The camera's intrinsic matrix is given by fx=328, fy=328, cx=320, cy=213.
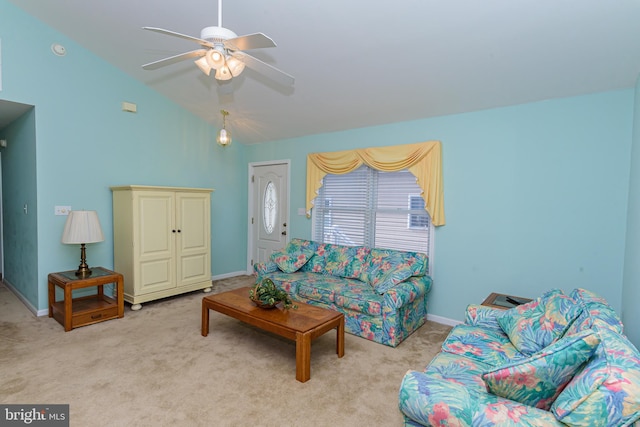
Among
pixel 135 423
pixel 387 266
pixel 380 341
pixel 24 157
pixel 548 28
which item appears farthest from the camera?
pixel 24 157

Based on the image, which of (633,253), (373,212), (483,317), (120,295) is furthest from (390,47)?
(120,295)

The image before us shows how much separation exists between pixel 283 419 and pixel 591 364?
1.67m

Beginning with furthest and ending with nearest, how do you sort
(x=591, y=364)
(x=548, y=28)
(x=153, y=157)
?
(x=153, y=157)
(x=548, y=28)
(x=591, y=364)

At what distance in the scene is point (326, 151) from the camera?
4676mm

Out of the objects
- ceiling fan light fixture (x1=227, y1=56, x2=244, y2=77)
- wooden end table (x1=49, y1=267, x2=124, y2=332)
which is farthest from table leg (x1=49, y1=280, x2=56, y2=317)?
ceiling fan light fixture (x1=227, y1=56, x2=244, y2=77)

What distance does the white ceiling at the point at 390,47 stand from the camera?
231 centimetres

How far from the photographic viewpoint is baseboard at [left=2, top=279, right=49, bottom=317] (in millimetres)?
3744

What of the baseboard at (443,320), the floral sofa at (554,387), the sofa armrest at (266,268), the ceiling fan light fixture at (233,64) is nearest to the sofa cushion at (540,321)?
the floral sofa at (554,387)

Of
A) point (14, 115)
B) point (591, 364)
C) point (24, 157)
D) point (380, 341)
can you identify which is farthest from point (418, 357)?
point (14, 115)

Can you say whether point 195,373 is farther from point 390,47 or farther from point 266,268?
point 390,47

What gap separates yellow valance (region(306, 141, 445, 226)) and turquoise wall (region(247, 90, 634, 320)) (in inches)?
4.2

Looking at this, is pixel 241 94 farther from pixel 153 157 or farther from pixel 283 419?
pixel 283 419

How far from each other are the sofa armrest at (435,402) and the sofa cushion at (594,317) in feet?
2.58

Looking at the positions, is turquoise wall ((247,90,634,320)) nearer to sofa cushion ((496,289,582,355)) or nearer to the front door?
sofa cushion ((496,289,582,355))
